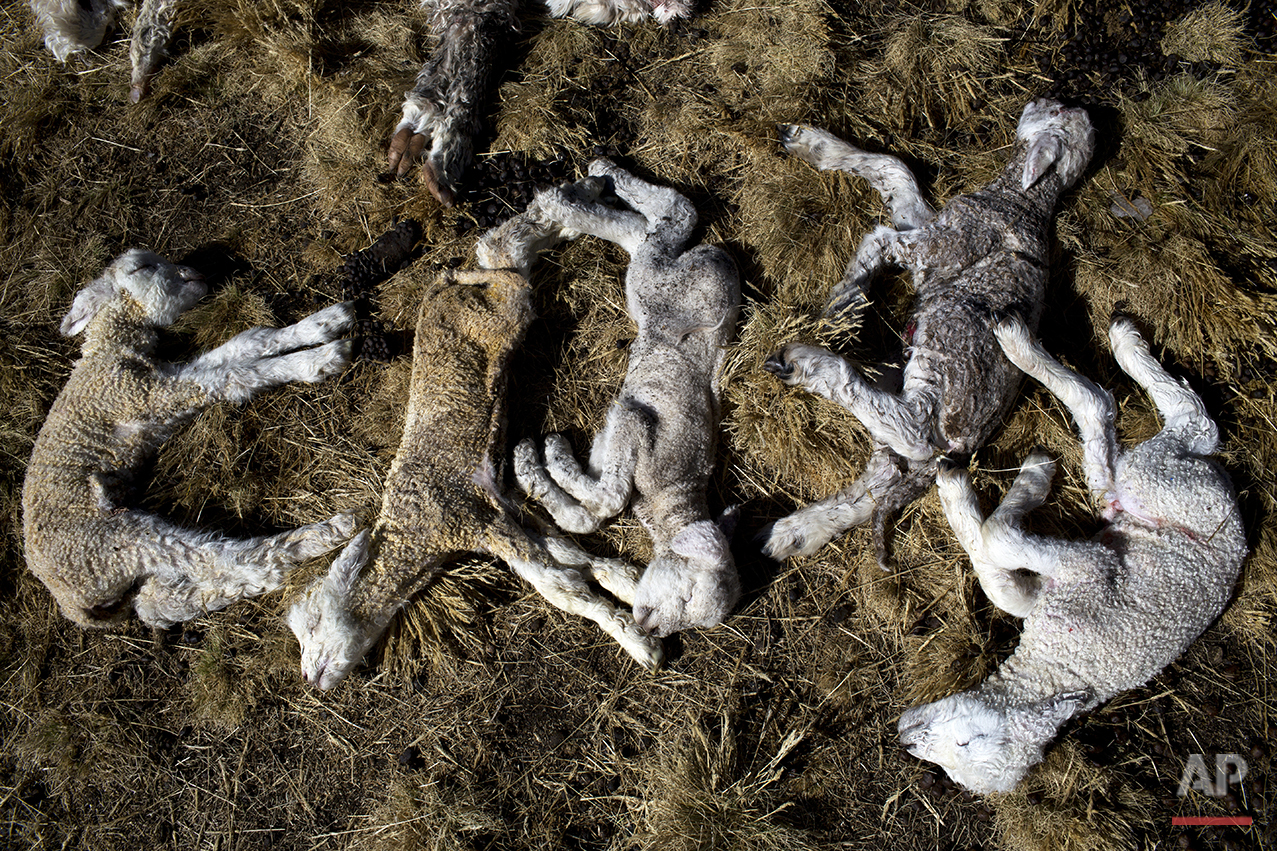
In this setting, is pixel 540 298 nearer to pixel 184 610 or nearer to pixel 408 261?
pixel 408 261

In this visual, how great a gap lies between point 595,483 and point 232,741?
8.54 ft

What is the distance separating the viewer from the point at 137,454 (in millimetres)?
4262

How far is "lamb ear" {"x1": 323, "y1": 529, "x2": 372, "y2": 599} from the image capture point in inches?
144

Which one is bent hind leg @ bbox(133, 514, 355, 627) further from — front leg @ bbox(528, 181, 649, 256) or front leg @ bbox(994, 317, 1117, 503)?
front leg @ bbox(994, 317, 1117, 503)

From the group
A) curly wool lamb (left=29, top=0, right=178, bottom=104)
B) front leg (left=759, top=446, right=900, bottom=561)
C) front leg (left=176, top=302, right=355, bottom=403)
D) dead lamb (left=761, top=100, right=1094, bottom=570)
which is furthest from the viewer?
curly wool lamb (left=29, top=0, right=178, bottom=104)

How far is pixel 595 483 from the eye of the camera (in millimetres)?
3840

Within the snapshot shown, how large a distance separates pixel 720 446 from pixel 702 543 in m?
0.84

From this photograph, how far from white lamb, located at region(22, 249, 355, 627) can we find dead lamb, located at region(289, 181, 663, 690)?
0.49 meters

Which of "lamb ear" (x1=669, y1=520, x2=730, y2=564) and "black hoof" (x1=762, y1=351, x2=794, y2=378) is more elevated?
"black hoof" (x1=762, y1=351, x2=794, y2=378)

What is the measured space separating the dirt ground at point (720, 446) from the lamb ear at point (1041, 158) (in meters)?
0.38

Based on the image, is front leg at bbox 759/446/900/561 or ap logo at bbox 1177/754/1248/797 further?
front leg at bbox 759/446/900/561

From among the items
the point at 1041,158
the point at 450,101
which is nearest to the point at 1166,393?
the point at 1041,158

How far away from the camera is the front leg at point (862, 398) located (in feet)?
12.4

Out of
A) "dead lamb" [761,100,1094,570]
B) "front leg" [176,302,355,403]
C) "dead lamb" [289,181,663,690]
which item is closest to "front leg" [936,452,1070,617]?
"dead lamb" [761,100,1094,570]
